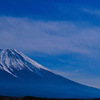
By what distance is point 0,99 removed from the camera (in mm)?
23531

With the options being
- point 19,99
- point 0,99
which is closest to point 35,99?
point 19,99

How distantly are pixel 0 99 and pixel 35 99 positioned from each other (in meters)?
3.47

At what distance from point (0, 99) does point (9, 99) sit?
33.8 inches

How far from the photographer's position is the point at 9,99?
76.9ft

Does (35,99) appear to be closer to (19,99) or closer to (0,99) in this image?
(19,99)

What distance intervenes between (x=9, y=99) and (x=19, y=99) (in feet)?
3.85

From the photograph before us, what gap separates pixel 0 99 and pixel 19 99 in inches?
78.0

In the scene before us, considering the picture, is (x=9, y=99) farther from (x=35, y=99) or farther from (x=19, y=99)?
(x=35, y=99)

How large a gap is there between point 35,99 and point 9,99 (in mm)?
2637

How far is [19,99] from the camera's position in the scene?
22.9 m

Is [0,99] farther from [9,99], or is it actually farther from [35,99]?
[35,99]

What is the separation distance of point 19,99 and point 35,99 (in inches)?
59.1

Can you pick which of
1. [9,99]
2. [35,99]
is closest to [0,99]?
[9,99]
